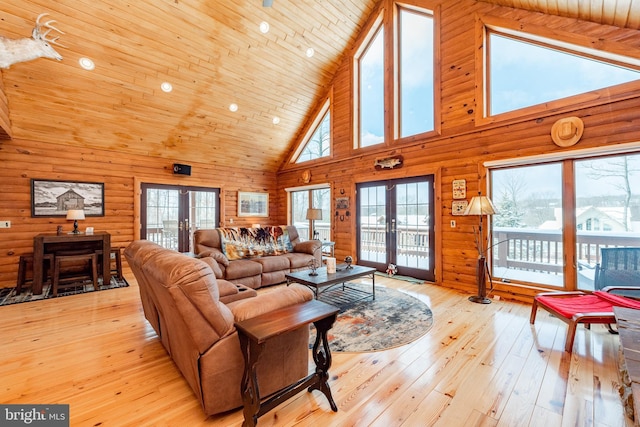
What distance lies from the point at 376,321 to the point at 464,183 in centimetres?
264

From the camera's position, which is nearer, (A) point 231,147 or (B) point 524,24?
(B) point 524,24

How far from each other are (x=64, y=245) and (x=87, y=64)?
2.93 meters

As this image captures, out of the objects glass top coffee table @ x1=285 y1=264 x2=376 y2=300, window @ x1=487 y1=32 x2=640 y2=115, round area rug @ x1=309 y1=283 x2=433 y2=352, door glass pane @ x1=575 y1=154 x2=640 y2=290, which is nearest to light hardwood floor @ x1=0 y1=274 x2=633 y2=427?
round area rug @ x1=309 y1=283 x2=433 y2=352

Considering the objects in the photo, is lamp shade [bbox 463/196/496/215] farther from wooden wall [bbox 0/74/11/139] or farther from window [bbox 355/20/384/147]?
wooden wall [bbox 0/74/11/139]

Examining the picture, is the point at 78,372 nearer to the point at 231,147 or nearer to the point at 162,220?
the point at 162,220

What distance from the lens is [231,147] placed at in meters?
6.41

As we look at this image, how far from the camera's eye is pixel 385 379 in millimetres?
1975

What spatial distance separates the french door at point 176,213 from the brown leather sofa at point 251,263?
222 centimetres

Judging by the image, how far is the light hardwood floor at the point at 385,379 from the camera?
1613mm

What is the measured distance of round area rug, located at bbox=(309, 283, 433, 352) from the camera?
2516 mm

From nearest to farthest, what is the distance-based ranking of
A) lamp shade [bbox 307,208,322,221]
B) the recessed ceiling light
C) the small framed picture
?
the recessed ceiling light, the small framed picture, lamp shade [bbox 307,208,322,221]

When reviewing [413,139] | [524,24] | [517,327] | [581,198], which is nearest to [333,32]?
[413,139]

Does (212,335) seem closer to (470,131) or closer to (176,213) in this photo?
(470,131)

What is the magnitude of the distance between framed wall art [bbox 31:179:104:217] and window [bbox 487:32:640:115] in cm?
707
